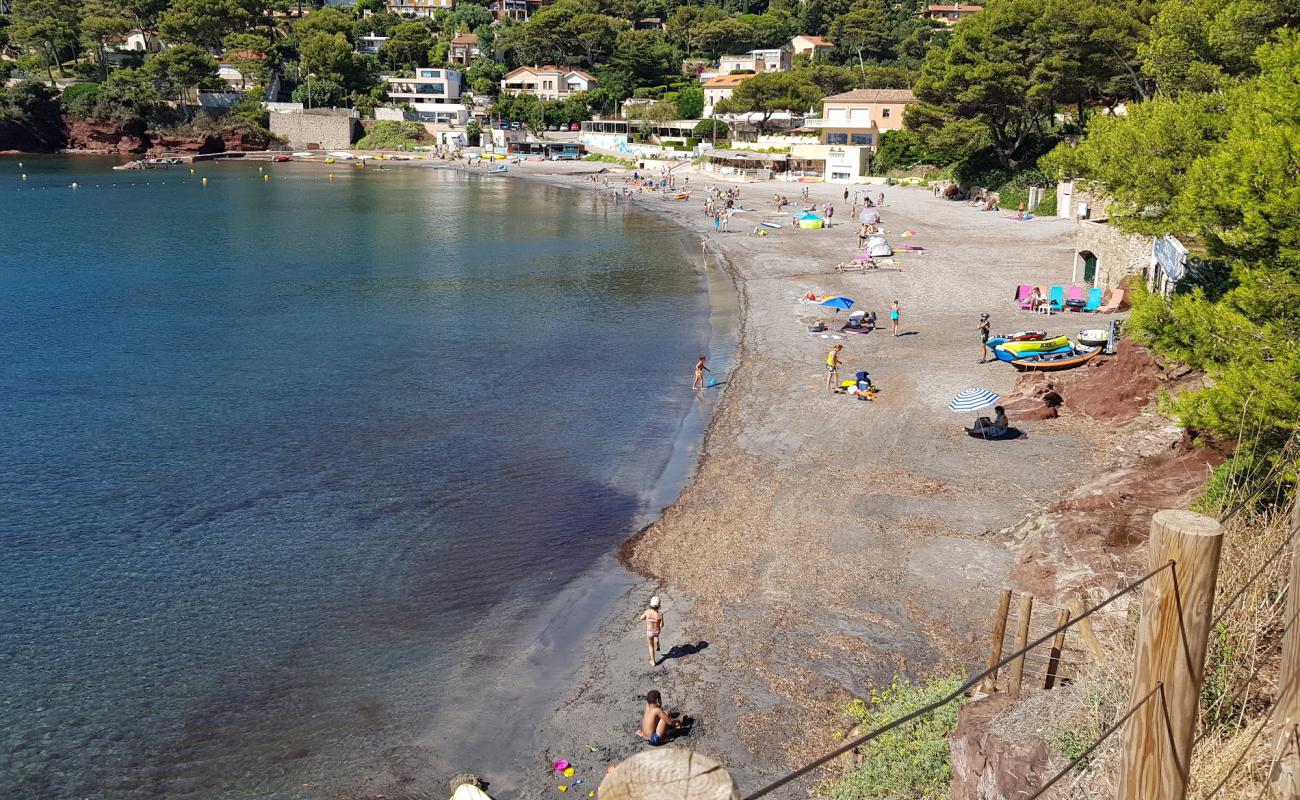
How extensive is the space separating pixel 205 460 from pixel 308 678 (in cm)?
1208

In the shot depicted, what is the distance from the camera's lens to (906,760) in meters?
11.9

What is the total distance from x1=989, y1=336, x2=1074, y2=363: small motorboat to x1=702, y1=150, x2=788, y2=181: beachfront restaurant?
211ft

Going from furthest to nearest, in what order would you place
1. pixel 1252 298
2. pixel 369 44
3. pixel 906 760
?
pixel 369 44 < pixel 1252 298 < pixel 906 760

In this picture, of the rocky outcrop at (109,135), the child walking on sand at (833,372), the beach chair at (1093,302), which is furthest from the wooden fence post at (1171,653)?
the rocky outcrop at (109,135)

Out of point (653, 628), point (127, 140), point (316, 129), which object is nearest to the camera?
point (653, 628)

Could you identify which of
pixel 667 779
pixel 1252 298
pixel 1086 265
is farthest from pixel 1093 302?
pixel 667 779

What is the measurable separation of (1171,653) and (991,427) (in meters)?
21.1

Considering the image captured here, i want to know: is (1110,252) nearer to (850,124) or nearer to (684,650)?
(684,650)

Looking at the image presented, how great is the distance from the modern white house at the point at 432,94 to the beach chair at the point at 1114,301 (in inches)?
4628

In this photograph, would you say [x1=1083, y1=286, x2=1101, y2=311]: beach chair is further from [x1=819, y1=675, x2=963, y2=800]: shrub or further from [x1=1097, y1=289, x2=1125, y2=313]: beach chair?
[x1=819, y1=675, x2=963, y2=800]: shrub

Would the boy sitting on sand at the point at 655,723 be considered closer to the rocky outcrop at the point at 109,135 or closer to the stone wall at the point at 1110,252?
the stone wall at the point at 1110,252

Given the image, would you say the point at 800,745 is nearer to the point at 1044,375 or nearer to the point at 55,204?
the point at 1044,375

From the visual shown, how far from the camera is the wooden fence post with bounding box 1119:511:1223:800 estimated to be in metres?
4.27

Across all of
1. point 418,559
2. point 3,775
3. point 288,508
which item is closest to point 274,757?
point 3,775
